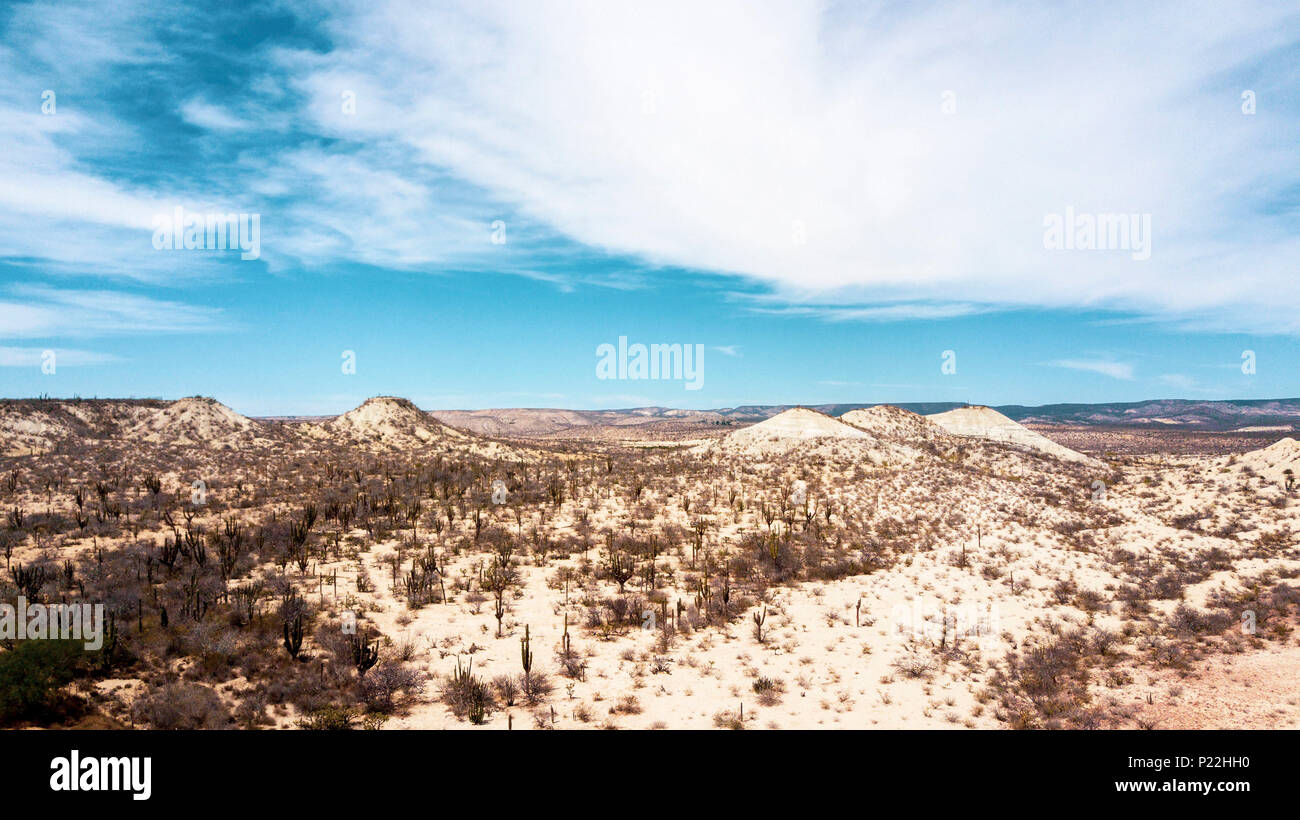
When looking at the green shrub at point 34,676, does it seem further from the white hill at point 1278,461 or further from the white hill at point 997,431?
the white hill at point 997,431

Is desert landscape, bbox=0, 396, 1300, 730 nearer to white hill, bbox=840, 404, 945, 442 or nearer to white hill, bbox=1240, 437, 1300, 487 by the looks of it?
white hill, bbox=1240, 437, 1300, 487

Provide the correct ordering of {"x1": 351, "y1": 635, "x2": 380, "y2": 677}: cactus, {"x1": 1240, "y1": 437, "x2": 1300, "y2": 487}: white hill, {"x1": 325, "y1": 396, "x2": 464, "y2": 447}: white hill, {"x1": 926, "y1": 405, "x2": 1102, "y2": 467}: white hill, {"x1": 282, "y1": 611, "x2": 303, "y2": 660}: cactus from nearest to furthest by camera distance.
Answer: {"x1": 351, "y1": 635, "x2": 380, "y2": 677}: cactus, {"x1": 282, "y1": 611, "x2": 303, "y2": 660}: cactus, {"x1": 1240, "y1": 437, "x2": 1300, "y2": 487}: white hill, {"x1": 926, "y1": 405, "x2": 1102, "y2": 467}: white hill, {"x1": 325, "y1": 396, "x2": 464, "y2": 447}: white hill

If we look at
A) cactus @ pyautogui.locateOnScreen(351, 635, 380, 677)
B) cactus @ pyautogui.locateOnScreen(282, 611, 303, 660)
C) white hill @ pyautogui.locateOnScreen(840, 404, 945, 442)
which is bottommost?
cactus @ pyautogui.locateOnScreen(351, 635, 380, 677)

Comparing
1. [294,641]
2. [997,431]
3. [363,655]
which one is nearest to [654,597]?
[363,655]

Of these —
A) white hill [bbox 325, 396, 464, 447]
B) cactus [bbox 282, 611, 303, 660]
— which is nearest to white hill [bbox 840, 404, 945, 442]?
white hill [bbox 325, 396, 464, 447]

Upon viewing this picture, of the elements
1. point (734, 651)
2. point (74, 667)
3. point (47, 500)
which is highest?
point (47, 500)

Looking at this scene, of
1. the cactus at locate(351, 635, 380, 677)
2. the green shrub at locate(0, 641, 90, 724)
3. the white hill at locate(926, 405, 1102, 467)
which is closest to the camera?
the green shrub at locate(0, 641, 90, 724)

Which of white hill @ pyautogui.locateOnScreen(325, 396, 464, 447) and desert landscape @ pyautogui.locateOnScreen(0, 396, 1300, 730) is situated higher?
white hill @ pyautogui.locateOnScreen(325, 396, 464, 447)

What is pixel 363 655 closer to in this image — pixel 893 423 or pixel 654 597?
pixel 654 597

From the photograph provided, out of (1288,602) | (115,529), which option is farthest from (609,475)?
(1288,602)
